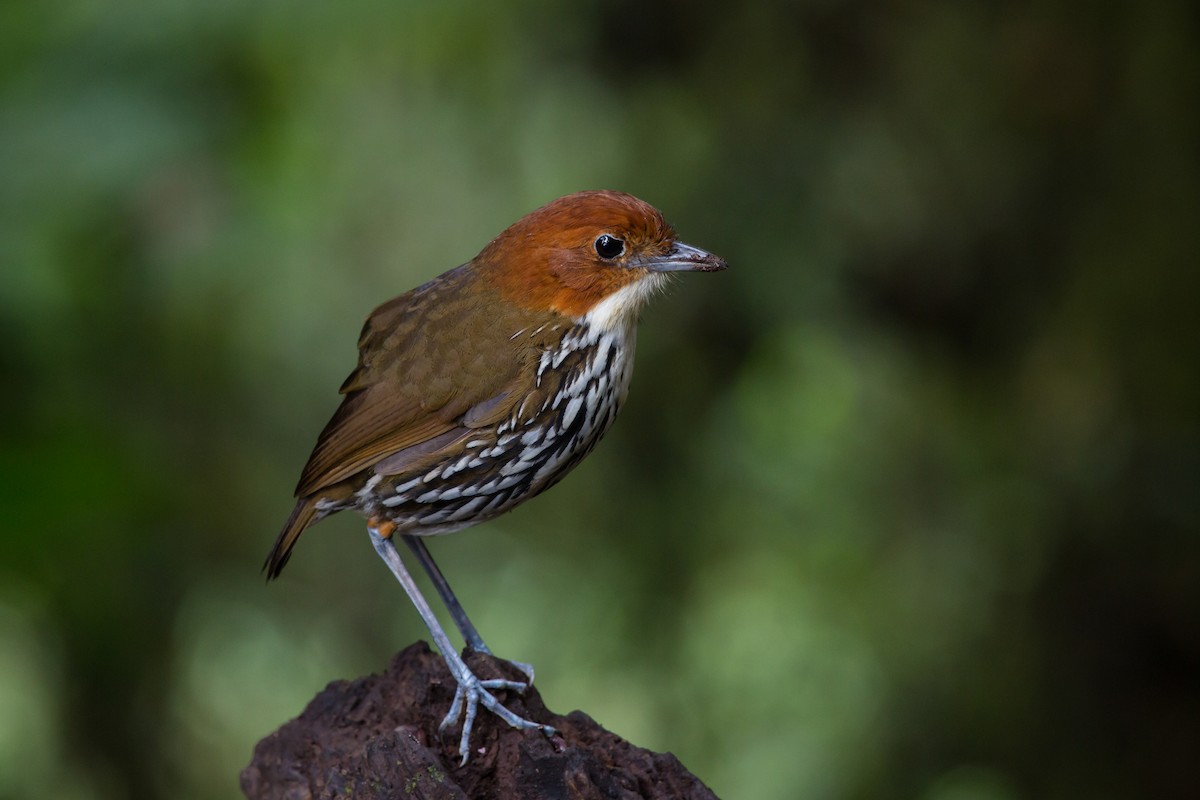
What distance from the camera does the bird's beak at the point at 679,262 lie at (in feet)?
11.2

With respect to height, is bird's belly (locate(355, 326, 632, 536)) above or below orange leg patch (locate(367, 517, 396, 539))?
above

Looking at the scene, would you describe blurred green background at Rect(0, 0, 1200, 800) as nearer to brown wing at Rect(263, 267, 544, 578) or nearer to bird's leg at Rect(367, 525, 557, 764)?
brown wing at Rect(263, 267, 544, 578)

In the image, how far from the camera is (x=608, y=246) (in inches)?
133

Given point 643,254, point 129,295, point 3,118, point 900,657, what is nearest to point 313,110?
point 129,295

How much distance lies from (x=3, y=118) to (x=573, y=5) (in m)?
2.32

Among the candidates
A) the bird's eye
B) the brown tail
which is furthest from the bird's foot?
the bird's eye

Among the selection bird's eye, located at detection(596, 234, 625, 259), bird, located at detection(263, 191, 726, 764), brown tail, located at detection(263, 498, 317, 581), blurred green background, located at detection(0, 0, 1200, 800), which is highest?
bird's eye, located at detection(596, 234, 625, 259)

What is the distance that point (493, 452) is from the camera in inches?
132

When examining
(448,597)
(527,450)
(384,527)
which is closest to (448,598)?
(448,597)

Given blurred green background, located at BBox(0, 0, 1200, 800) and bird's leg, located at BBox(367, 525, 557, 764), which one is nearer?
bird's leg, located at BBox(367, 525, 557, 764)

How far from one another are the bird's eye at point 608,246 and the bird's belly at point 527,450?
22 cm

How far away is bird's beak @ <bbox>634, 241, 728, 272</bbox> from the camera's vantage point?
3.42m

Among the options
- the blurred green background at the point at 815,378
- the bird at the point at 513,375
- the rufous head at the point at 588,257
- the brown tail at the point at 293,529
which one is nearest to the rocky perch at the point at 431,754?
the bird at the point at 513,375

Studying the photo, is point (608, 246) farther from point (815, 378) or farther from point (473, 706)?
point (815, 378)
